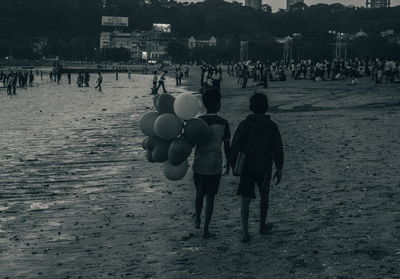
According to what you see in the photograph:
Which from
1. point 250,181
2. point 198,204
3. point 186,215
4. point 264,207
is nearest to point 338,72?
point 186,215

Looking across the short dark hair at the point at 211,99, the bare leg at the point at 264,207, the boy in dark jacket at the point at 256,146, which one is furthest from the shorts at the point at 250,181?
the short dark hair at the point at 211,99

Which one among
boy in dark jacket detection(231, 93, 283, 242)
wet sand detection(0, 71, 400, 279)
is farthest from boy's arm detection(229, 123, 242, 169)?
wet sand detection(0, 71, 400, 279)

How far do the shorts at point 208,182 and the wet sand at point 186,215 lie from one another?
573mm

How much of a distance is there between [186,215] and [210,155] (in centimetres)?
186

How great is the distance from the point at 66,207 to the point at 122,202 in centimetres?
85

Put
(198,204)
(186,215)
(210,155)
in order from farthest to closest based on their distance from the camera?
(186,215) < (198,204) < (210,155)

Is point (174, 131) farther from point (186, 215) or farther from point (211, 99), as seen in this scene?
point (186, 215)

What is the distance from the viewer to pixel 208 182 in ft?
26.5

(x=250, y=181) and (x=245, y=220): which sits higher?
(x=250, y=181)

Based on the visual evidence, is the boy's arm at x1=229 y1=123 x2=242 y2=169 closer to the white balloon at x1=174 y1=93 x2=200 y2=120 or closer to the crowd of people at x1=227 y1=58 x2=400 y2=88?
the white balloon at x1=174 y1=93 x2=200 y2=120

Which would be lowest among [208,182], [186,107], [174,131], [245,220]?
[245,220]

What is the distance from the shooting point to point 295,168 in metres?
13.0

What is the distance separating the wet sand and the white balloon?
4.72 feet

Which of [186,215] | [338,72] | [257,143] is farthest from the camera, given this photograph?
[338,72]
